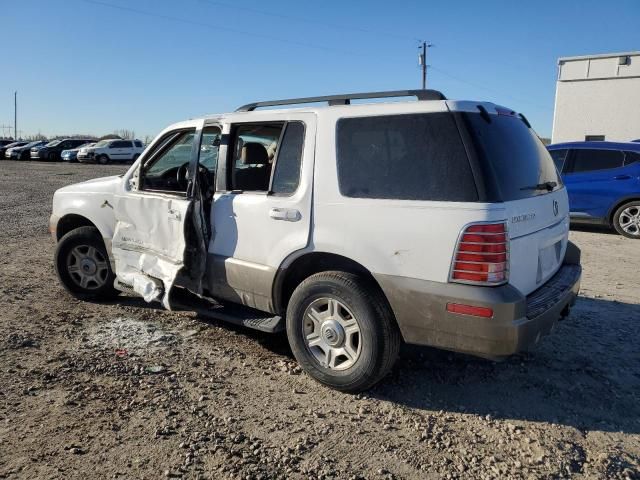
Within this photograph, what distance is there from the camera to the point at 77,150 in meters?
36.6

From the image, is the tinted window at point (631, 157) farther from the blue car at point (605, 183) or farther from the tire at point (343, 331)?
the tire at point (343, 331)

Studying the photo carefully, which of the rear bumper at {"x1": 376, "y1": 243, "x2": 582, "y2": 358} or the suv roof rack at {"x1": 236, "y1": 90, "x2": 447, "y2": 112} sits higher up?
the suv roof rack at {"x1": 236, "y1": 90, "x2": 447, "y2": 112}

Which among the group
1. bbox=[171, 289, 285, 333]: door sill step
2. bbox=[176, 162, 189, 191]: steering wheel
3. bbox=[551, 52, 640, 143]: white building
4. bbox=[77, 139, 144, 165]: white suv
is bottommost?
bbox=[171, 289, 285, 333]: door sill step

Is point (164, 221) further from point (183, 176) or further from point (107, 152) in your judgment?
point (107, 152)

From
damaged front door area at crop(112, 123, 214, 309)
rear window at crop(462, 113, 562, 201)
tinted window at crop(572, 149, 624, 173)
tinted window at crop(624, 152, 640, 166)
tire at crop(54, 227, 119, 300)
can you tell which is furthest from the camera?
tinted window at crop(572, 149, 624, 173)

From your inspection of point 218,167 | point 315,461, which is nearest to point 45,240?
point 218,167

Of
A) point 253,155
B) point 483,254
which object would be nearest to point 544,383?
point 483,254

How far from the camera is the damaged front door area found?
13.9 feet

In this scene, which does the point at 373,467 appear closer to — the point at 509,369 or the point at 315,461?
the point at 315,461

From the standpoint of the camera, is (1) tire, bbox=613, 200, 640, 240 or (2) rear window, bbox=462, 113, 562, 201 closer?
(2) rear window, bbox=462, 113, 562, 201

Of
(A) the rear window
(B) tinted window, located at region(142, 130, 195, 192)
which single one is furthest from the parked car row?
(A) the rear window

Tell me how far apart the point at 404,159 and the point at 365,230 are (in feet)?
1.68

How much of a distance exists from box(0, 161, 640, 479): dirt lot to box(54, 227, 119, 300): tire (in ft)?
1.27

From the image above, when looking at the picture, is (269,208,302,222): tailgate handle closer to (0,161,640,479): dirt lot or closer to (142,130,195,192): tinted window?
(0,161,640,479): dirt lot
